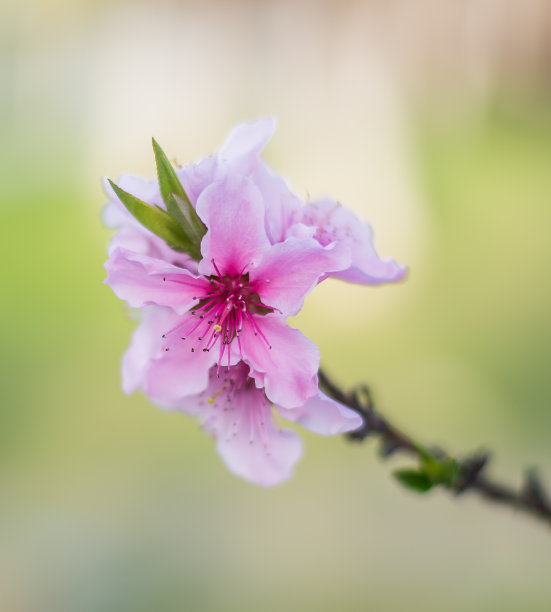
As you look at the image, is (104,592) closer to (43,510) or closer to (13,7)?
(43,510)

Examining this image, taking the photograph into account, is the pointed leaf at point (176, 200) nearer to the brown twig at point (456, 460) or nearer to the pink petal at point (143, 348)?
the pink petal at point (143, 348)

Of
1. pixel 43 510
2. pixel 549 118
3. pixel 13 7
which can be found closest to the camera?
pixel 43 510

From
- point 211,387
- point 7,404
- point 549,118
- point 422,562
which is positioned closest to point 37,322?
point 7,404

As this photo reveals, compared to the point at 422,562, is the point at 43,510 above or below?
below

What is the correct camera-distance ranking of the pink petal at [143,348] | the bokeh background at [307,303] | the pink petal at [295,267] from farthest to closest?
the bokeh background at [307,303] → the pink petal at [143,348] → the pink petal at [295,267]

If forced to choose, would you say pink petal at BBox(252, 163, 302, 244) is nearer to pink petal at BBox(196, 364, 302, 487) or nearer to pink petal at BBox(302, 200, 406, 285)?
pink petal at BBox(302, 200, 406, 285)

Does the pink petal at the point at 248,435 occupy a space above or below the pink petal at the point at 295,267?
below

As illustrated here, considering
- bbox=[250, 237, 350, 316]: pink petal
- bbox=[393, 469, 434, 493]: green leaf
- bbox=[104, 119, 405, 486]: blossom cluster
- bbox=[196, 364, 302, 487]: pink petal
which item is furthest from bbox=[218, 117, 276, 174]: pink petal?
bbox=[393, 469, 434, 493]: green leaf

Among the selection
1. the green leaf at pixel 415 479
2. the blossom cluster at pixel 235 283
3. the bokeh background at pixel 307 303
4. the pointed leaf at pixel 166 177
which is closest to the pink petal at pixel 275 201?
the blossom cluster at pixel 235 283
